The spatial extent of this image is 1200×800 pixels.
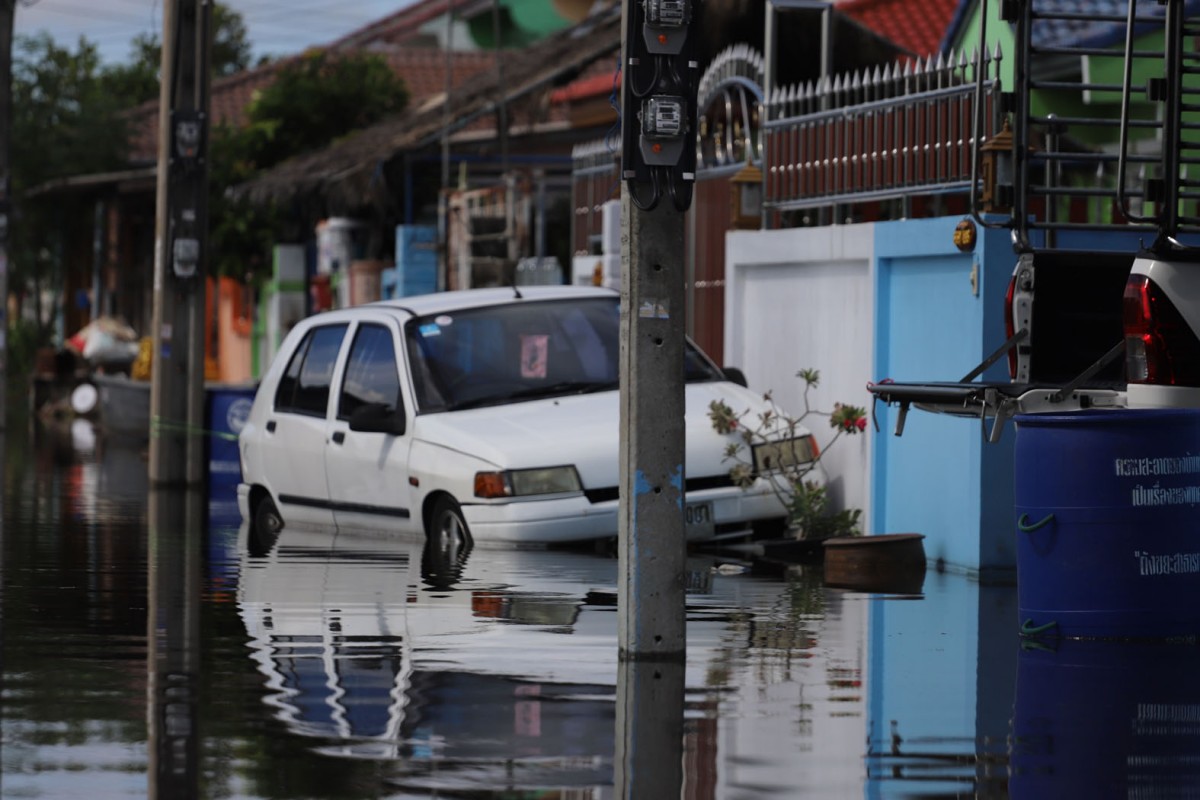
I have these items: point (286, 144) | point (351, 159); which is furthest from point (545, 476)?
point (286, 144)

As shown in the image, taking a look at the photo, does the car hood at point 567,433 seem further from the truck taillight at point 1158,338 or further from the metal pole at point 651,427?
the metal pole at point 651,427

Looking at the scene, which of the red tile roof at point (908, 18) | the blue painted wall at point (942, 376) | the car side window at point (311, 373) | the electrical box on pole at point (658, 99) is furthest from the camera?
the red tile roof at point (908, 18)

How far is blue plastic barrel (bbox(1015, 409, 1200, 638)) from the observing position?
421 inches

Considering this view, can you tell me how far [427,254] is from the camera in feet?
94.3

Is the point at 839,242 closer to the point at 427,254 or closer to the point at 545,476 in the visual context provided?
the point at 545,476

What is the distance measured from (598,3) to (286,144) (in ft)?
34.1

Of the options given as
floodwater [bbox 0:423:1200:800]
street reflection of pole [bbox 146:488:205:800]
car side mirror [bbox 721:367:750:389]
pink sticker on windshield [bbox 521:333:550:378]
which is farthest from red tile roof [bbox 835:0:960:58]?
floodwater [bbox 0:423:1200:800]

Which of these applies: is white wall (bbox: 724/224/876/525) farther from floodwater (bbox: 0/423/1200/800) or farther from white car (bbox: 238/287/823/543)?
floodwater (bbox: 0/423/1200/800)

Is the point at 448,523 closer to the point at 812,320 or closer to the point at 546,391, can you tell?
the point at 546,391

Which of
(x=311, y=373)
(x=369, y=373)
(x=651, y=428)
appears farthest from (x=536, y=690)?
(x=311, y=373)

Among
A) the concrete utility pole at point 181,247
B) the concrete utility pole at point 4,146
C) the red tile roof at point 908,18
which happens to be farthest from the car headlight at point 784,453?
the concrete utility pole at point 4,146

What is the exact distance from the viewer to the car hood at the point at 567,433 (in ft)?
46.9

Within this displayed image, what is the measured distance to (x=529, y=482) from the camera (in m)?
14.3

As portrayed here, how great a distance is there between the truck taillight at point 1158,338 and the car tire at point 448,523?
4928 mm
